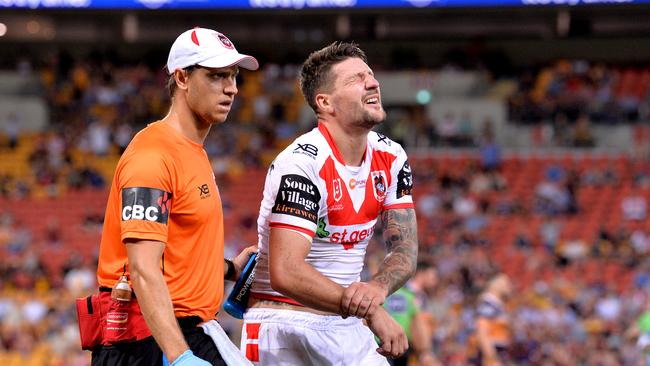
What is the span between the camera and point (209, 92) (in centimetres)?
460

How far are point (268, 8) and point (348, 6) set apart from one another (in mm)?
1873

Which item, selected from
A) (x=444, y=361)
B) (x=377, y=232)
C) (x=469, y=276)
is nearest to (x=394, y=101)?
(x=377, y=232)

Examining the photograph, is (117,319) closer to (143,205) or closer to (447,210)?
(143,205)

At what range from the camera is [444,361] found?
43.5 feet

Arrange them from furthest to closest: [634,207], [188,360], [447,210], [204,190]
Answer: [447,210], [634,207], [204,190], [188,360]

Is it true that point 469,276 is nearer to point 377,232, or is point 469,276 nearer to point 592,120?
point 377,232

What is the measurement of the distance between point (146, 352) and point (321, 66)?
5.16 feet

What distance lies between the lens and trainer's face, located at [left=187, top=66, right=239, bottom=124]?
4.60 meters

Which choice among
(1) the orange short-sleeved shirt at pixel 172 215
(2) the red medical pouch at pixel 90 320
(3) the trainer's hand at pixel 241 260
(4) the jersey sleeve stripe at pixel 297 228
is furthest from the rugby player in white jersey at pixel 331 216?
(2) the red medical pouch at pixel 90 320

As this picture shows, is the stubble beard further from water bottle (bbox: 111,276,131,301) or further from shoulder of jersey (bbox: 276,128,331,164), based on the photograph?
water bottle (bbox: 111,276,131,301)

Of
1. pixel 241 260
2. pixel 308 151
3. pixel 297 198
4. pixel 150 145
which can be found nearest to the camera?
pixel 150 145

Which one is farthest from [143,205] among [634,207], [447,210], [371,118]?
[634,207]

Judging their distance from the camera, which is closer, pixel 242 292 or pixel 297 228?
pixel 297 228

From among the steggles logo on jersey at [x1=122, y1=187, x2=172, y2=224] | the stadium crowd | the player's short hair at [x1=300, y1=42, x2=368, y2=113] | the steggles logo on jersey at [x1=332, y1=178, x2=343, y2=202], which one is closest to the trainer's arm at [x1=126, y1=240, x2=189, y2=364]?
the steggles logo on jersey at [x1=122, y1=187, x2=172, y2=224]
